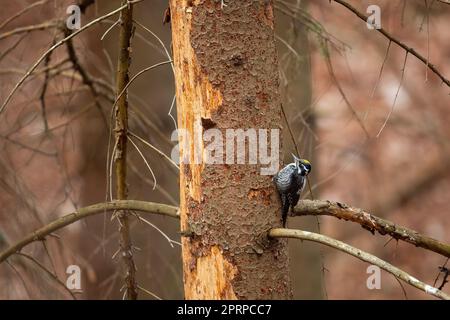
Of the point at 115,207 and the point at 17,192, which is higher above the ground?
the point at 17,192

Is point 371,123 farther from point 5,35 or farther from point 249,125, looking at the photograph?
point 249,125

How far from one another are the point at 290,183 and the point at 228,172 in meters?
0.21

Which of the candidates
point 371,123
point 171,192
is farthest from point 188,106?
point 371,123

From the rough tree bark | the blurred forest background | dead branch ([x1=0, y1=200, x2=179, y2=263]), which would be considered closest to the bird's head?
the rough tree bark

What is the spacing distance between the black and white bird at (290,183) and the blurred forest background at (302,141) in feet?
4.11

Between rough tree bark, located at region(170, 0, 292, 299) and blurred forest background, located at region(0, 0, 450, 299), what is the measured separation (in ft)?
3.73

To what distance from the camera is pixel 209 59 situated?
2.53 meters

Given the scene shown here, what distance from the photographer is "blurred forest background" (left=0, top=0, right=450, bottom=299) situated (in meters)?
4.72
